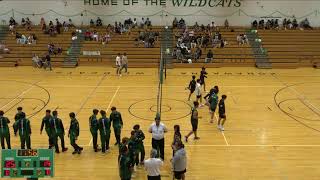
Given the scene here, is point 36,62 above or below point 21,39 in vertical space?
below

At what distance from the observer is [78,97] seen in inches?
873

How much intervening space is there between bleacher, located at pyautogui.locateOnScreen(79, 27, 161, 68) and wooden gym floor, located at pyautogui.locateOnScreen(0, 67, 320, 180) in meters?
1.60

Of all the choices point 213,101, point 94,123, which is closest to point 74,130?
point 94,123

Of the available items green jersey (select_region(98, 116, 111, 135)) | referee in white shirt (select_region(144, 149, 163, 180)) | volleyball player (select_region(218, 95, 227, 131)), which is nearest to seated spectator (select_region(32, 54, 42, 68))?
volleyball player (select_region(218, 95, 227, 131))

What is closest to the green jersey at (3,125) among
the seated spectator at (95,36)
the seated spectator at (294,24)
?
the seated spectator at (95,36)

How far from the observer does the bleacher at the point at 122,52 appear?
104 ft

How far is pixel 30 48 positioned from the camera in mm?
33344

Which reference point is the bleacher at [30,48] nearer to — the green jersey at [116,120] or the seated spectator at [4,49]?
the seated spectator at [4,49]

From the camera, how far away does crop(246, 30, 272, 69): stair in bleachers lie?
1240 inches

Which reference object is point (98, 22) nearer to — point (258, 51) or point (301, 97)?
point (258, 51)

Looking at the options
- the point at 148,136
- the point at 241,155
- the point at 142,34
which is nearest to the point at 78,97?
the point at 148,136

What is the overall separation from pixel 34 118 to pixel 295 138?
11834 mm

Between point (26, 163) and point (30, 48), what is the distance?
25605 millimetres

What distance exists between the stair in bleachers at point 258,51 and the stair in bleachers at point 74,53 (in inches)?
590
